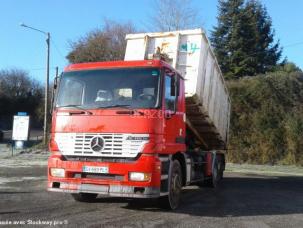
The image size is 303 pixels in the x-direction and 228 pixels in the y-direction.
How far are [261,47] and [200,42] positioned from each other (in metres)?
30.5

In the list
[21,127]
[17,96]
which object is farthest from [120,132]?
[17,96]

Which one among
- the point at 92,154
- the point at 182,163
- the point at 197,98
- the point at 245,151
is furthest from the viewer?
the point at 245,151

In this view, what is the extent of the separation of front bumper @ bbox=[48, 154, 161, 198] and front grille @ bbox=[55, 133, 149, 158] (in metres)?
0.18

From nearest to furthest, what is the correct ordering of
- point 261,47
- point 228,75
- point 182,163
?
point 182,163 < point 228,75 < point 261,47

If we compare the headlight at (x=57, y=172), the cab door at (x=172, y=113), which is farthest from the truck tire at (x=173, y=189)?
the headlight at (x=57, y=172)

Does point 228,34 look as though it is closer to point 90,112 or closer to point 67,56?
point 67,56

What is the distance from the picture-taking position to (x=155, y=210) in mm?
10664

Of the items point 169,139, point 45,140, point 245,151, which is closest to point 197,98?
point 169,139

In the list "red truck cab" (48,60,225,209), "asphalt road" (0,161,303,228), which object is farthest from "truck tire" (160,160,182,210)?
"asphalt road" (0,161,303,228)

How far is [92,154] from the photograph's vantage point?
10.0m

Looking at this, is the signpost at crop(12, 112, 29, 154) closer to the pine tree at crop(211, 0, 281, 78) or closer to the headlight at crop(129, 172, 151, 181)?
the pine tree at crop(211, 0, 281, 78)

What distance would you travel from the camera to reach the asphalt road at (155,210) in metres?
9.27

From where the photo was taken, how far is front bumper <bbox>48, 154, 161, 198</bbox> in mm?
9711

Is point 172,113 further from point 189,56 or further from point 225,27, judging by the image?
point 225,27
